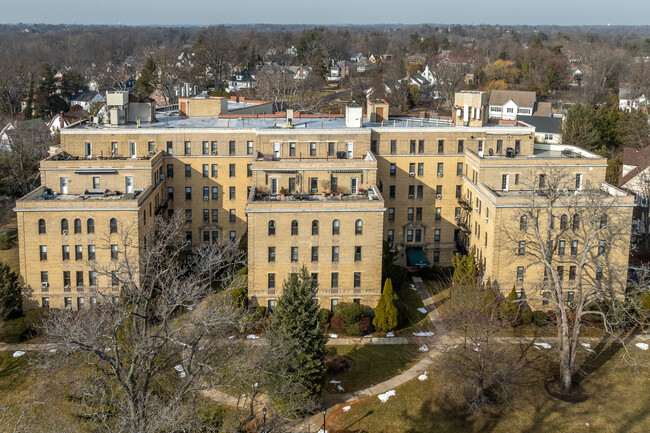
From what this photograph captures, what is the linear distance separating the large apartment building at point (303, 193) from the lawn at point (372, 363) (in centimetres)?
584

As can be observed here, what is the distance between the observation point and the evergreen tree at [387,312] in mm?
54438

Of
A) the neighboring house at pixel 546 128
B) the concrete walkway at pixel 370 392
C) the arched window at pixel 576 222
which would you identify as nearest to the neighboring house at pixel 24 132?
the concrete walkway at pixel 370 392

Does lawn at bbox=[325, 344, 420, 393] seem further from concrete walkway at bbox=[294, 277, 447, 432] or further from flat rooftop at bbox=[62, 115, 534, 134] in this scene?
flat rooftop at bbox=[62, 115, 534, 134]

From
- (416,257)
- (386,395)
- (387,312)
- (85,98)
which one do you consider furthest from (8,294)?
(85,98)

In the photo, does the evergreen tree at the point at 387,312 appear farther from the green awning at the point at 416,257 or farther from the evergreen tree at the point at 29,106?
the evergreen tree at the point at 29,106

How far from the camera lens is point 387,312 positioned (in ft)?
179

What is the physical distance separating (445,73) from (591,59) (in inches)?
1773

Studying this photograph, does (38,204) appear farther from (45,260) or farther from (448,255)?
(448,255)

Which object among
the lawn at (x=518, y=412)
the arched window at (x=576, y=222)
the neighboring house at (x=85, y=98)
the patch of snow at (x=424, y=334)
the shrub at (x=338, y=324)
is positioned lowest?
the lawn at (x=518, y=412)

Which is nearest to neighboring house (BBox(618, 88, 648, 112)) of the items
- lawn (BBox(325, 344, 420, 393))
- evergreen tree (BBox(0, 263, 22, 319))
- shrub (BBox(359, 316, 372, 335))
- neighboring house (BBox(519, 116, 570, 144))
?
neighboring house (BBox(519, 116, 570, 144))

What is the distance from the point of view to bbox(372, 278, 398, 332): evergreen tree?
54438mm

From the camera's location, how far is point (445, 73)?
161750 millimetres

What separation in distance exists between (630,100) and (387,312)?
118212mm

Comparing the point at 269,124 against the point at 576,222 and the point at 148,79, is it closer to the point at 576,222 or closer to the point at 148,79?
the point at 576,222
